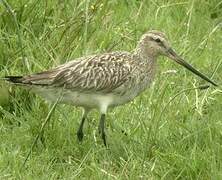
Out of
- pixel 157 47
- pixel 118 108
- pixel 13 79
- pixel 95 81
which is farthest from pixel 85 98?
pixel 157 47

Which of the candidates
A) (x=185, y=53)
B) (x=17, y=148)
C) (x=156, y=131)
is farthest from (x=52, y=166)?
(x=185, y=53)

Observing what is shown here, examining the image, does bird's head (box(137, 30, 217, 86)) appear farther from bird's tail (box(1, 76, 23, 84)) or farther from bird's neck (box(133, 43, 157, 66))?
bird's tail (box(1, 76, 23, 84))

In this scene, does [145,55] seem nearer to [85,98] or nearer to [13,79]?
[85,98]

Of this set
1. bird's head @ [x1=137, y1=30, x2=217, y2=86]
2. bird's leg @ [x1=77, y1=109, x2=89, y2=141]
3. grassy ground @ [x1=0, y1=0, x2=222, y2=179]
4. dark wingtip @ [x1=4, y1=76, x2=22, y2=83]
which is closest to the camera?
grassy ground @ [x1=0, y1=0, x2=222, y2=179]

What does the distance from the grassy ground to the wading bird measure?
20 cm

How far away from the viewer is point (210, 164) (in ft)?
21.3

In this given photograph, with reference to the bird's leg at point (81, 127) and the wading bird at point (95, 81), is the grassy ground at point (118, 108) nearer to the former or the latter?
the bird's leg at point (81, 127)

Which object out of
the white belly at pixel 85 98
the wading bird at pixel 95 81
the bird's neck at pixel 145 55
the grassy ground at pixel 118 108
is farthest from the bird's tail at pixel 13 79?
the bird's neck at pixel 145 55

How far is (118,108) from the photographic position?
314 inches

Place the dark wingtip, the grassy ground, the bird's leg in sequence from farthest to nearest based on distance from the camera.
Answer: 1. the bird's leg
2. the dark wingtip
3. the grassy ground

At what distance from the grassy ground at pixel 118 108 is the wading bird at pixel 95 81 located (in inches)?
8.0

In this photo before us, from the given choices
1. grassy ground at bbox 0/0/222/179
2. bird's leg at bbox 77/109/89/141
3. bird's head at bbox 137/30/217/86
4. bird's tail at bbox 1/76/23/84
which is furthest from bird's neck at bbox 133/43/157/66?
→ bird's tail at bbox 1/76/23/84

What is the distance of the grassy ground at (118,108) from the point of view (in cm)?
668

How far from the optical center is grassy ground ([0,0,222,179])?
668 cm
